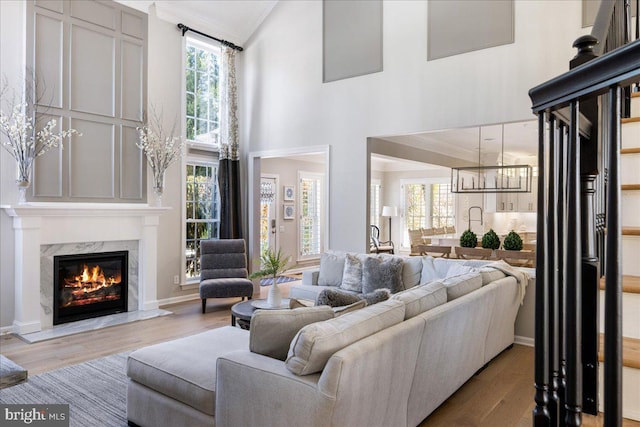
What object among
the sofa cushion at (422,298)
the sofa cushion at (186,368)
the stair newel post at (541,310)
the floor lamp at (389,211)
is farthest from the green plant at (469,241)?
the stair newel post at (541,310)

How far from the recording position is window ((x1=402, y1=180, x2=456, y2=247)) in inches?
455

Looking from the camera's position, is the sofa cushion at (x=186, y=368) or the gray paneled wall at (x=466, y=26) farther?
the gray paneled wall at (x=466, y=26)

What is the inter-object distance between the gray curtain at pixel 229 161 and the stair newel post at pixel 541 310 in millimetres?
6025

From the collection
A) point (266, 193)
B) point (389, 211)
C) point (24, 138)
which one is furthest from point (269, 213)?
point (24, 138)

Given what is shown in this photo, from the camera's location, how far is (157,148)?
598 cm

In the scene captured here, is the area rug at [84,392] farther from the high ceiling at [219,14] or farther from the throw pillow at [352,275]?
the high ceiling at [219,14]

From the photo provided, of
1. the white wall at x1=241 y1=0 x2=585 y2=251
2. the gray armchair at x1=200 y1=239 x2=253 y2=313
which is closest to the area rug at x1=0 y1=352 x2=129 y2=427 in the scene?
the gray armchair at x1=200 y1=239 x2=253 y2=313

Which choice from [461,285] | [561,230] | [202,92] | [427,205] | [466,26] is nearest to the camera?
[561,230]

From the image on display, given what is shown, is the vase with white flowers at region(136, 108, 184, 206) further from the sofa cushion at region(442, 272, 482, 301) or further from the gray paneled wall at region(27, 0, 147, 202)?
the sofa cushion at region(442, 272, 482, 301)

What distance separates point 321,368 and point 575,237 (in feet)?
4.24

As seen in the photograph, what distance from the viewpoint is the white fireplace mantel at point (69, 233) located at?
15.4 feet

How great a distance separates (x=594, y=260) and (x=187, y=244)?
609 cm

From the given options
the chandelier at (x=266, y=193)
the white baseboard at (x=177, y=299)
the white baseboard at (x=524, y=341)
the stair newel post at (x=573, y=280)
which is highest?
the chandelier at (x=266, y=193)

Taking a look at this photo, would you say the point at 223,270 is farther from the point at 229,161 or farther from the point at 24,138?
the point at 24,138
